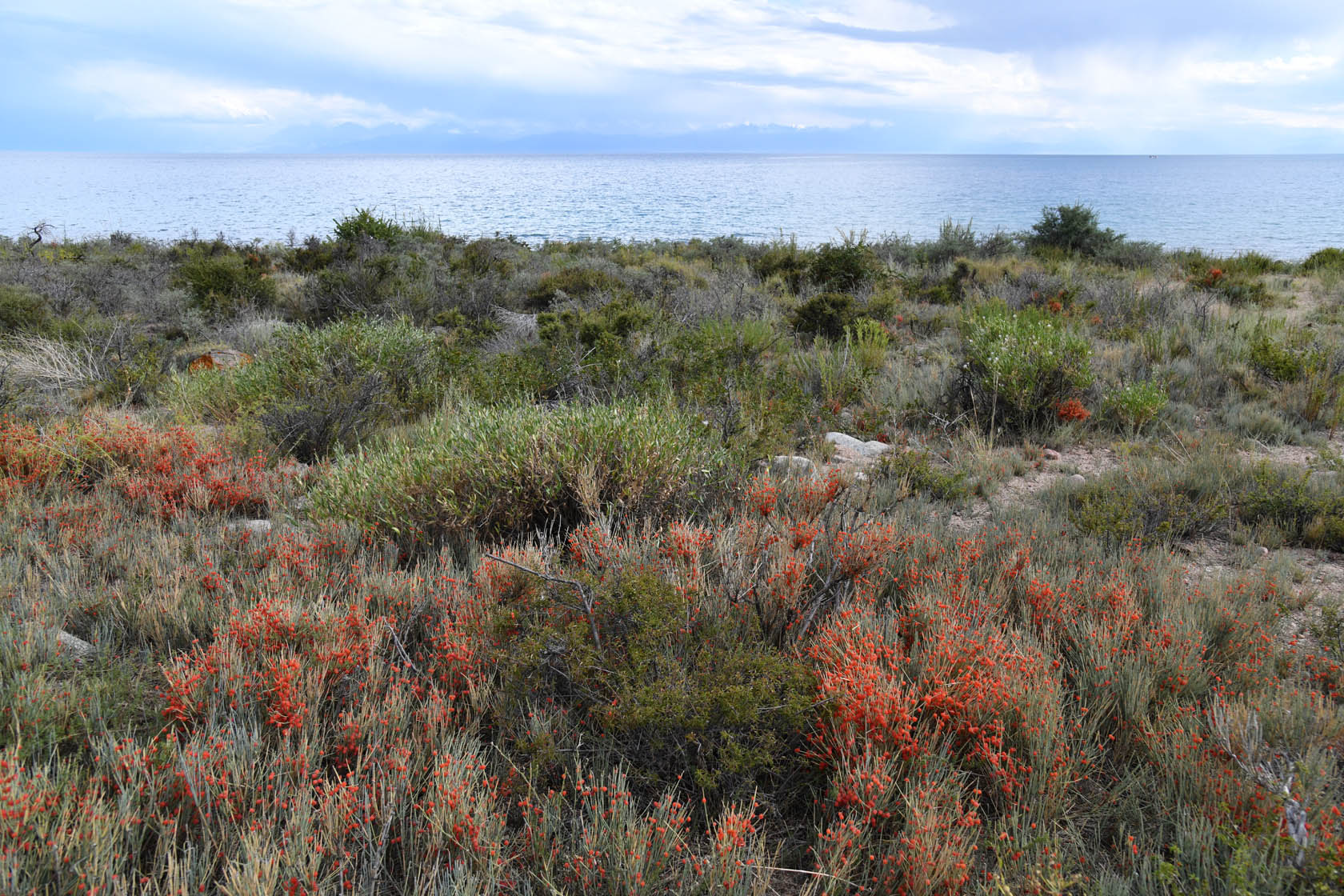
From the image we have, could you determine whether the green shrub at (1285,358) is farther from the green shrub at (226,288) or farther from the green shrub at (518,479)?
the green shrub at (226,288)

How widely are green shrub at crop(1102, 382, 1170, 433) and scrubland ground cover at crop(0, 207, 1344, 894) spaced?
0.04 metres

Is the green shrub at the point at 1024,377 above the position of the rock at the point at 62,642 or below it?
above

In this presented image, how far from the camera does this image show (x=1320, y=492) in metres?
4.67

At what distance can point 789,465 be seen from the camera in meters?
5.40

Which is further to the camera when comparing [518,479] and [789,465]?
[789,465]

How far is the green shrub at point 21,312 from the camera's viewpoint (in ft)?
29.8

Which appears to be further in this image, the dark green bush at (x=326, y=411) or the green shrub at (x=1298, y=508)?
the dark green bush at (x=326, y=411)

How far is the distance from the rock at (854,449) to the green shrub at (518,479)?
74.5 inches

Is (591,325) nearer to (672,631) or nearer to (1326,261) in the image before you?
(672,631)

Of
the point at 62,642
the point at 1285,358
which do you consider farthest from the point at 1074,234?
the point at 62,642

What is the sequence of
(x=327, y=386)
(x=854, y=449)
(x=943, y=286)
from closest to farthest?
1. (x=854, y=449)
2. (x=327, y=386)
3. (x=943, y=286)

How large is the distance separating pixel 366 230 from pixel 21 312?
7.45m

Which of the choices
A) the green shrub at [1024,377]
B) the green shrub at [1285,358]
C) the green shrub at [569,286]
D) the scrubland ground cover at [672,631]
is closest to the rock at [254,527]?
the scrubland ground cover at [672,631]

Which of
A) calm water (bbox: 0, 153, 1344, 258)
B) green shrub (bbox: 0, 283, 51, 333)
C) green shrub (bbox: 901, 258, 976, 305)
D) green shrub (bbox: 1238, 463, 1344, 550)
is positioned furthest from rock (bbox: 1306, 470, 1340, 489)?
calm water (bbox: 0, 153, 1344, 258)
